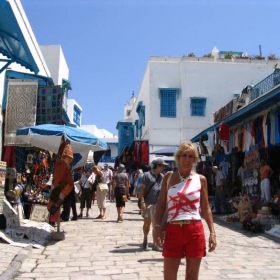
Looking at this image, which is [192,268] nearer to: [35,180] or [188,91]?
[35,180]

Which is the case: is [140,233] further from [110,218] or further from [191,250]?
[191,250]

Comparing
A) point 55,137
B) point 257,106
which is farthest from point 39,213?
point 257,106

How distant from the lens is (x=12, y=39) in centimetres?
696

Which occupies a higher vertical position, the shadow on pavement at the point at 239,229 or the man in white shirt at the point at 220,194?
the man in white shirt at the point at 220,194

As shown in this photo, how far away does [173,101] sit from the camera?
2341 cm

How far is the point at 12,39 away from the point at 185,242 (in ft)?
17.7

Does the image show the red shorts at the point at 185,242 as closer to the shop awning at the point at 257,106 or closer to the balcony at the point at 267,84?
the shop awning at the point at 257,106

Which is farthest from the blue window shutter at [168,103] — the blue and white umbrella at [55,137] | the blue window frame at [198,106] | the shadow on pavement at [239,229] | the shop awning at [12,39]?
the shop awning at [12,39]

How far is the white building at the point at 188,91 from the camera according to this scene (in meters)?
23.2

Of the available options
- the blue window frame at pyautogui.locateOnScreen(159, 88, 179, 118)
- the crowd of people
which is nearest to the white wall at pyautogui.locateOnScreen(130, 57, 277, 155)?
the blue window frame at pyautogui.locateOnScreen(159, 88, 179, 118)

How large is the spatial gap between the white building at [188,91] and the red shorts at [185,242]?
19793 millimetres

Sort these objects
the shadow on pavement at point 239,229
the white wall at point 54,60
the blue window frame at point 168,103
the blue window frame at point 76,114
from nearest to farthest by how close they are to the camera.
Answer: the shadow on pavement at point 239,229, the white wall at point 54,60, the blue window frame at point 168,103, the blue window frame at point 76,114

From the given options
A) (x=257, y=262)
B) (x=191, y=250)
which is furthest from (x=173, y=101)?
(x=191, y=250)

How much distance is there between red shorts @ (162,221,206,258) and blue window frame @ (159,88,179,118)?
20070mm
